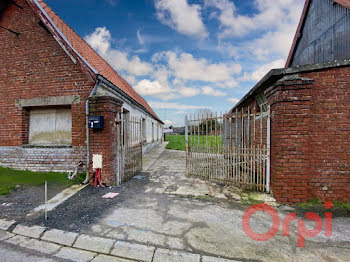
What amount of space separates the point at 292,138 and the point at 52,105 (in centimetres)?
739

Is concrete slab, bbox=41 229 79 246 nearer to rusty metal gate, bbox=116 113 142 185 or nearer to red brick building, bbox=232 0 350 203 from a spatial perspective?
rusty metal gate, bbox=116 113 142 185

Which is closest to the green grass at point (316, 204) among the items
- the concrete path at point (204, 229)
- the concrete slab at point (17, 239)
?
the concrete path at point (204, 229)

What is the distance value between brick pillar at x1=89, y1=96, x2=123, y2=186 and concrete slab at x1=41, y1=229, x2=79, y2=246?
2.20 metres

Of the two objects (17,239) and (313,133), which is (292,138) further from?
(17,239)

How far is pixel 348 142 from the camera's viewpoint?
3.75 m

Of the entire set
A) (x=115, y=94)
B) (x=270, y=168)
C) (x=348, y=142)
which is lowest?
(x=270, y=168)

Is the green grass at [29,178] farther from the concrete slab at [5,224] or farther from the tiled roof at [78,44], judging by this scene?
the tiled roof at [78,44]

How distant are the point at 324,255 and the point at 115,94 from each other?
6982mm

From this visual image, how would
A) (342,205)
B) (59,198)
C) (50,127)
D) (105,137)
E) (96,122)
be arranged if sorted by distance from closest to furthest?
1. (342,205)
2. (59,198)
3. (96,122)
4. (105,137)
5. (50,127)

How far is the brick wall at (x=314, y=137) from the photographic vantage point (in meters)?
3.74

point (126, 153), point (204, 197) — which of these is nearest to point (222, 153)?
point (204, 197)

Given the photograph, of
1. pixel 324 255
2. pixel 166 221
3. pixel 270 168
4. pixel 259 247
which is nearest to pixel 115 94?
pixel 166 221

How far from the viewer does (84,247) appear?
2516 mm

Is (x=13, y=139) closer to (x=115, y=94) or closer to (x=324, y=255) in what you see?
(x=115, y=94)
